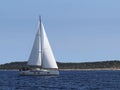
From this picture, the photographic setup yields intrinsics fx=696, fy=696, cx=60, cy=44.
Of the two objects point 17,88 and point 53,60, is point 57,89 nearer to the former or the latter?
point 17,88

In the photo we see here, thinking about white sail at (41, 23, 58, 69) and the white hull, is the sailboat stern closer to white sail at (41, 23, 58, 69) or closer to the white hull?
the white hull

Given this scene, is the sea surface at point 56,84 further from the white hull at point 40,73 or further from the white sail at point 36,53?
the white sail at point 36,53

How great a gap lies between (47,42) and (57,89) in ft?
137

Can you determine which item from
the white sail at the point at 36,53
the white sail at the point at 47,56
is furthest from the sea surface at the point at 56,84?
the white sail at the point at 36,53

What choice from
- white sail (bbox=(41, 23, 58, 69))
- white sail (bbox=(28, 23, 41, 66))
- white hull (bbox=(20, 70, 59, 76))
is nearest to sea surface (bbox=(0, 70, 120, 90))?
white hull (bbox=(20, 70, 59, 76))

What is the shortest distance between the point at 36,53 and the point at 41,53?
1.46 meters

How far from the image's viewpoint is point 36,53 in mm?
145000

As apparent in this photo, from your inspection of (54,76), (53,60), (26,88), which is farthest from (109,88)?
(54,76)

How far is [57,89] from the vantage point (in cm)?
10269

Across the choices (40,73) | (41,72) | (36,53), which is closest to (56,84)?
(41,72)

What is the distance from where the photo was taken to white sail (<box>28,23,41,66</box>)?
144625 mm

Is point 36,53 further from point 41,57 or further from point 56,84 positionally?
point 56,84

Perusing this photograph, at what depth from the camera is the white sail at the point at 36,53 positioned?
474ft

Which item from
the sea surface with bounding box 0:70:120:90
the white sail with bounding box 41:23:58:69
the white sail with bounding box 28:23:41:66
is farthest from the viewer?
the white sail with bounding box 28:23:41:66
